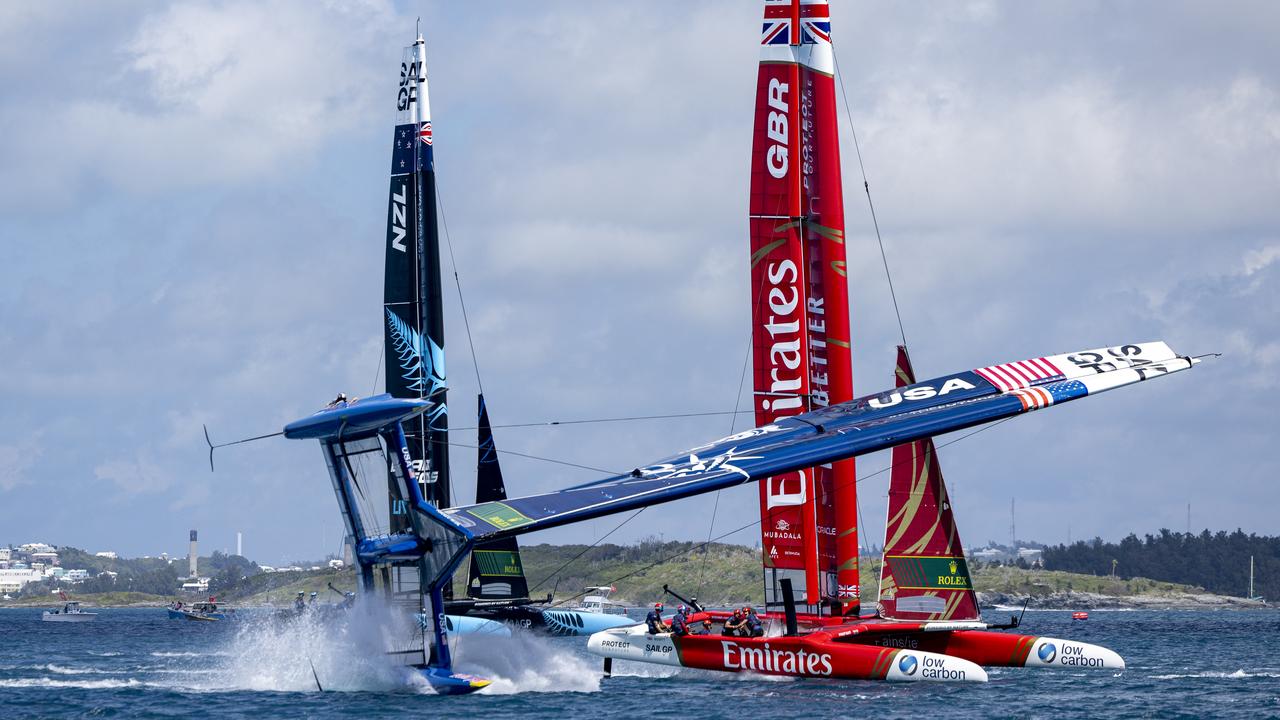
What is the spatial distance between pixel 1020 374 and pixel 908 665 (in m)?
5.40

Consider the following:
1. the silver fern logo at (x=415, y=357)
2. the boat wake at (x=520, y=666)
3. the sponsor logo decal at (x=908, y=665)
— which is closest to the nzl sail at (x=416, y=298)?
the silver fern logo at (x=415, y=357)

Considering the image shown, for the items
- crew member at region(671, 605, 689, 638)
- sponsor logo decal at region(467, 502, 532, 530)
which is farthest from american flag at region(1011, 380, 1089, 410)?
sponsor logo decal at region(467, 502, 532, 530)

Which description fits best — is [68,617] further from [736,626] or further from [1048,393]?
[1048,393]

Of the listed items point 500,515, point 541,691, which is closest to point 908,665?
point 541,691

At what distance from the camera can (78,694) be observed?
30.6 meters

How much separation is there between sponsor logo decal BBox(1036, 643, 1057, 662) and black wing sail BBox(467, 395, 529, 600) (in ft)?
52.3

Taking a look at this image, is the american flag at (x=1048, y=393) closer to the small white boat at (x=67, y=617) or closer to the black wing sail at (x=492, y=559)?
the black wing sail at (x=492, y=559)

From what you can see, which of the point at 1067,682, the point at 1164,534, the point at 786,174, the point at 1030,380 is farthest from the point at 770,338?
the point at 1164,534

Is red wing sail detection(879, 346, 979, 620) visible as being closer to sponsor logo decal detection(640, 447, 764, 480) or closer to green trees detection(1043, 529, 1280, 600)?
sponsor logo decal detection(640, 447, 764, 480)

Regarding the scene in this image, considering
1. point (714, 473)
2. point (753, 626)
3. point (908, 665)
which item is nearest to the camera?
point (714, 473)

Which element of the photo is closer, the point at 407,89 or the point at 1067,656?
the point at 1067,656

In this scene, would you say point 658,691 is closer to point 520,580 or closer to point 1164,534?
point 520,580

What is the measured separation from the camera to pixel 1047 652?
2934cm

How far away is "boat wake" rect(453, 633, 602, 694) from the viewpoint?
28828 mm
